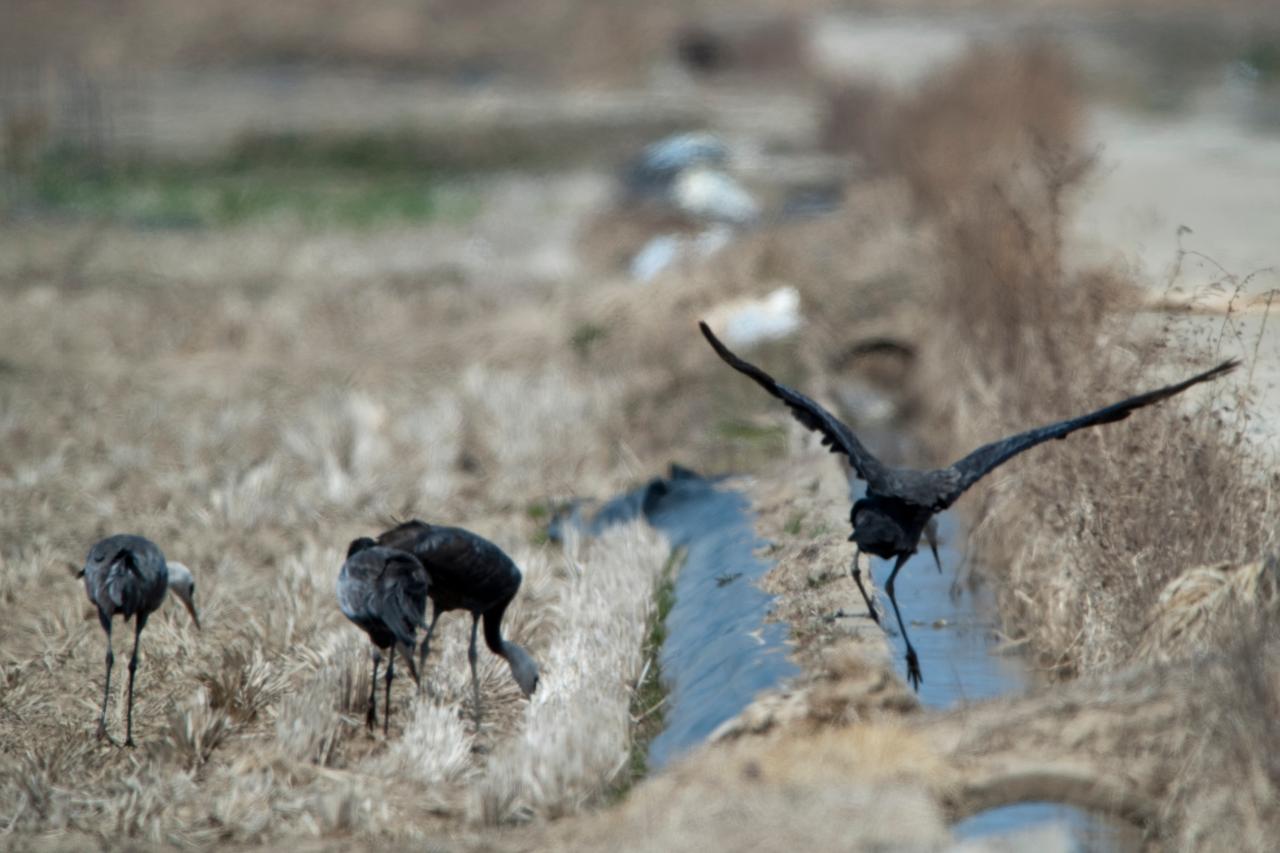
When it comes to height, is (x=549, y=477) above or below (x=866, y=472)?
below

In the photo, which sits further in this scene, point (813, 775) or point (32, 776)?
point (32, 776)

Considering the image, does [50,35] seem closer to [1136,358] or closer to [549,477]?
[549,477]

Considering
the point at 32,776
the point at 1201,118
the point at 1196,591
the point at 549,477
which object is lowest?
the point at 1201,118

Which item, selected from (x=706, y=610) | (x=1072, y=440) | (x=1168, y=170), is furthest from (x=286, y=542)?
(x=1168, y=170)

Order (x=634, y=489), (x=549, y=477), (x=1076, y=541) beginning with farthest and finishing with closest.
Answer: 1. (x=549, y=477)
2. (x=634, y=489)
3. (x=1076, y=541)

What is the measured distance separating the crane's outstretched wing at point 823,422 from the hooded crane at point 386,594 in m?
1.62

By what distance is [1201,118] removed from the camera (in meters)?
42.9

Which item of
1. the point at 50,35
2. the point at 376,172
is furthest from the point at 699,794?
the point at 50,35

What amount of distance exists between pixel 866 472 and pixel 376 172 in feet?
88.2

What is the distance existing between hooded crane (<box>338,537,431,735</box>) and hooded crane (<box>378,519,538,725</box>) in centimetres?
19

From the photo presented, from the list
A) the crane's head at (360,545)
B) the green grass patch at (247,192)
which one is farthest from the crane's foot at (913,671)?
the green grass patch at (247,192)

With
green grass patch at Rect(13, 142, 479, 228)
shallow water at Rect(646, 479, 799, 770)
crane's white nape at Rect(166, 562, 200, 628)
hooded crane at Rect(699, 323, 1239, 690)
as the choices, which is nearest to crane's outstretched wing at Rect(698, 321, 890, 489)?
hooded crane at Rect(699, 323, 1239, 690)

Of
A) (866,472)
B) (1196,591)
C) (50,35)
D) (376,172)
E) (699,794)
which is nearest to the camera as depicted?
(699,794)

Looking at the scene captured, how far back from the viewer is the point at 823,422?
23.3ft
